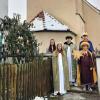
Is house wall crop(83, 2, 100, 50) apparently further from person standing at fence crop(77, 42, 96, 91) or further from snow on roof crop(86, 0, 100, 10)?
person standing at fence crop(77, 42, 96, 91)

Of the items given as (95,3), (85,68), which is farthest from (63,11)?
(85,68)

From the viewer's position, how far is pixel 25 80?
9180 millimetres

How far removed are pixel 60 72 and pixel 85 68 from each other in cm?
79

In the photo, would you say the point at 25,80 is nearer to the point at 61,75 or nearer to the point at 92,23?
the point at 61,75

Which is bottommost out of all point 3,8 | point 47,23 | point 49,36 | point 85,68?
point 85,68

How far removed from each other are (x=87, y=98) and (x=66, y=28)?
10.6 metres

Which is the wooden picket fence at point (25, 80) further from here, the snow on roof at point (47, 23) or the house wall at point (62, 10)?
the house wall at point (62, 10)

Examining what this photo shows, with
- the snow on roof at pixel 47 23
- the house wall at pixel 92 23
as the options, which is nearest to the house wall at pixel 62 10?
the snow on roof at pixel 47 23

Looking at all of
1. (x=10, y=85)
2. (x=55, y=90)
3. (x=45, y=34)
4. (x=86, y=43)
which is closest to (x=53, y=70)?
(x=55, y=90)

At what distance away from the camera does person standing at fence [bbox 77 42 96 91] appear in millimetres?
10773

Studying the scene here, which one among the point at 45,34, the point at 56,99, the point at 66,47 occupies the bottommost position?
the point at 56,99

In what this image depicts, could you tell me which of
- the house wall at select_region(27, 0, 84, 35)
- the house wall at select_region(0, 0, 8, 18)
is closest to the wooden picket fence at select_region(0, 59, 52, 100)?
the house wall at select_region(0, 0, 8, 18)

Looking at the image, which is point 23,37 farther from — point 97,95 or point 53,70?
point 97,95

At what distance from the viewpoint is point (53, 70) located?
1074 centimetres
